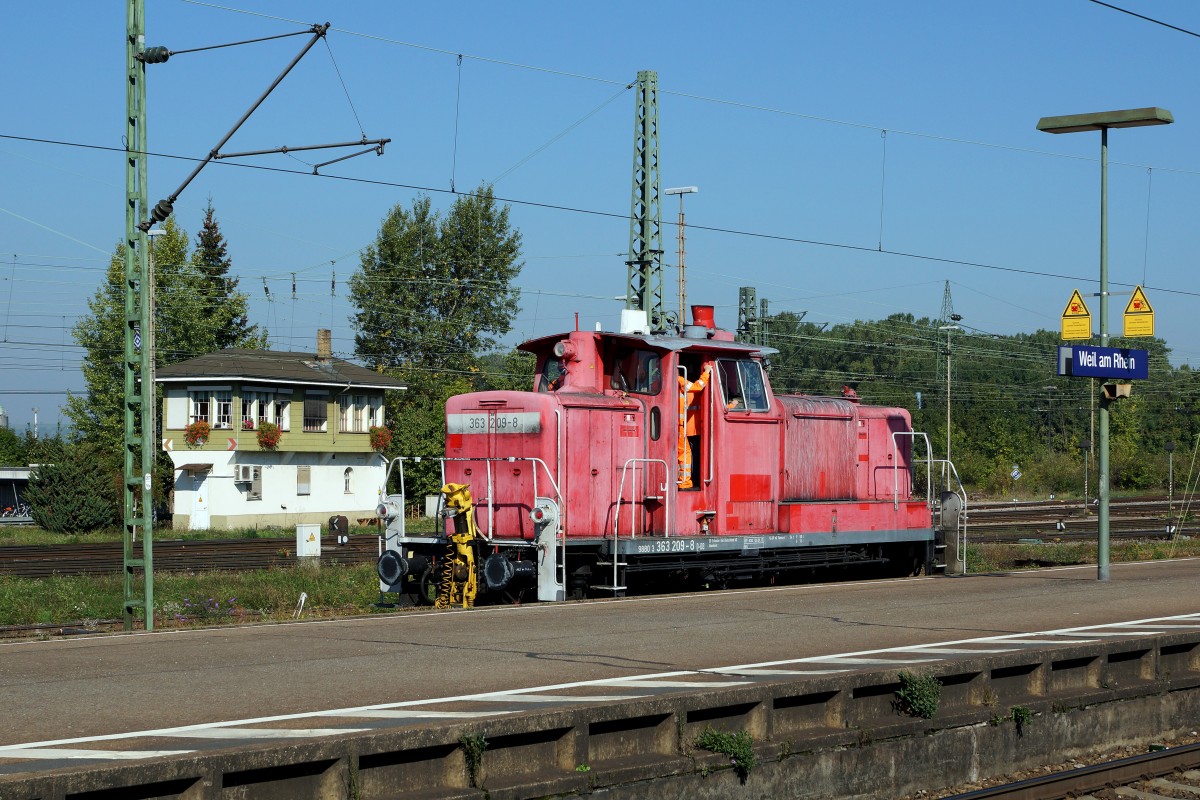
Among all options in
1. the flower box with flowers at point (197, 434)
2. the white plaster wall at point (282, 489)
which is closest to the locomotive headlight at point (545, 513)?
the white plaster wall at point (282, 489)

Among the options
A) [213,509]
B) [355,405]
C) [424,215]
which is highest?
[424,215]

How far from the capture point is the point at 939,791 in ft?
31.1

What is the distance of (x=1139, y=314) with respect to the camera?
20672 mm

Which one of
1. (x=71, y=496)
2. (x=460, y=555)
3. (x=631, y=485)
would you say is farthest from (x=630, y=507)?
(x=71, y=496)

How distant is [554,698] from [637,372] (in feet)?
27.6

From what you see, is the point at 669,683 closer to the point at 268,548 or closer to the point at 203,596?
the point at 203,596

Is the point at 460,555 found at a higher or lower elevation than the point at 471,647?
higher

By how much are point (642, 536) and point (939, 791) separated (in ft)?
23.5

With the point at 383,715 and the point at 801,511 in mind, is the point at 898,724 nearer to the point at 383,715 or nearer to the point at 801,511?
the point at 383,715

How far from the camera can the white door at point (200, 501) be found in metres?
50.2

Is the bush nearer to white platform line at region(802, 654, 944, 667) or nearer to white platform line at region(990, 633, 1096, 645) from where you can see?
white platform line at region(990, 633, 1096, 645)

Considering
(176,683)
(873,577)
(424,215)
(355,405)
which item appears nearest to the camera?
(176,683)

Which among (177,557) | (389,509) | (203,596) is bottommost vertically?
(177,557)

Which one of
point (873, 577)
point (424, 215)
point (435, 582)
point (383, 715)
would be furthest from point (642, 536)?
point (424, 215)
